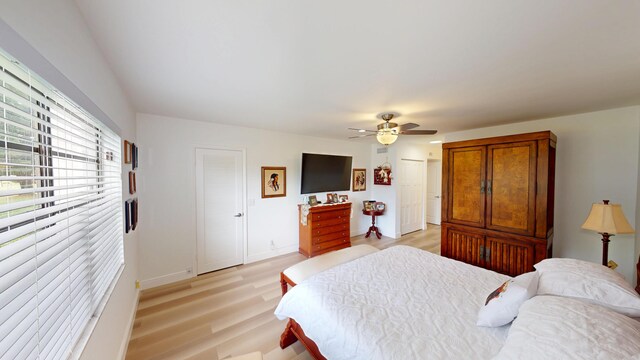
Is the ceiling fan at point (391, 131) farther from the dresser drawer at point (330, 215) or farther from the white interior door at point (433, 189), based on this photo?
the white interior door at point (433, 189)

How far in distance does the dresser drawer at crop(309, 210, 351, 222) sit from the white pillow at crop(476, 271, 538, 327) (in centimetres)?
290

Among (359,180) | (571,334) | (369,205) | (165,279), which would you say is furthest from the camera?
(359,180)

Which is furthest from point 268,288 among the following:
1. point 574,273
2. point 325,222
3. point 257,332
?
point 574,273

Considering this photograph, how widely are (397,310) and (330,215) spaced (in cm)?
282

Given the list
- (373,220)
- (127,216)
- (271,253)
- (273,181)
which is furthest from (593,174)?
(127,216)

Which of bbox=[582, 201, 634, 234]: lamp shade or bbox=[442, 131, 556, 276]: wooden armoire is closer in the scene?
bbox=[582, 201, 634, 234]: lamp shade

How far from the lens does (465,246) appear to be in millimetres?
3119

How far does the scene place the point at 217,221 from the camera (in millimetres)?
3467

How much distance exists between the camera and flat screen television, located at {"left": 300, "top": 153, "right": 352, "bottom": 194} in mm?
4219

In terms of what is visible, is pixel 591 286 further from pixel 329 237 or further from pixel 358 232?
pixel 358 232

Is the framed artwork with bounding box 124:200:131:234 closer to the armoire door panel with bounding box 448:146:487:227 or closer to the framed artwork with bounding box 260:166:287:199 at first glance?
the framed artwork with bounding box 260:166:287:199

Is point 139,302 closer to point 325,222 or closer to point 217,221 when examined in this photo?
point 217,221

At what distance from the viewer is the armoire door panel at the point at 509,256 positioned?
262 cm

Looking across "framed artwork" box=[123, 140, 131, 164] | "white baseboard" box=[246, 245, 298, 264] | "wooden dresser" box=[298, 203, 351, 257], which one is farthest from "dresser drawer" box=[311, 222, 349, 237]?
"framed artwork" box=[123, 140, 131, 164]
